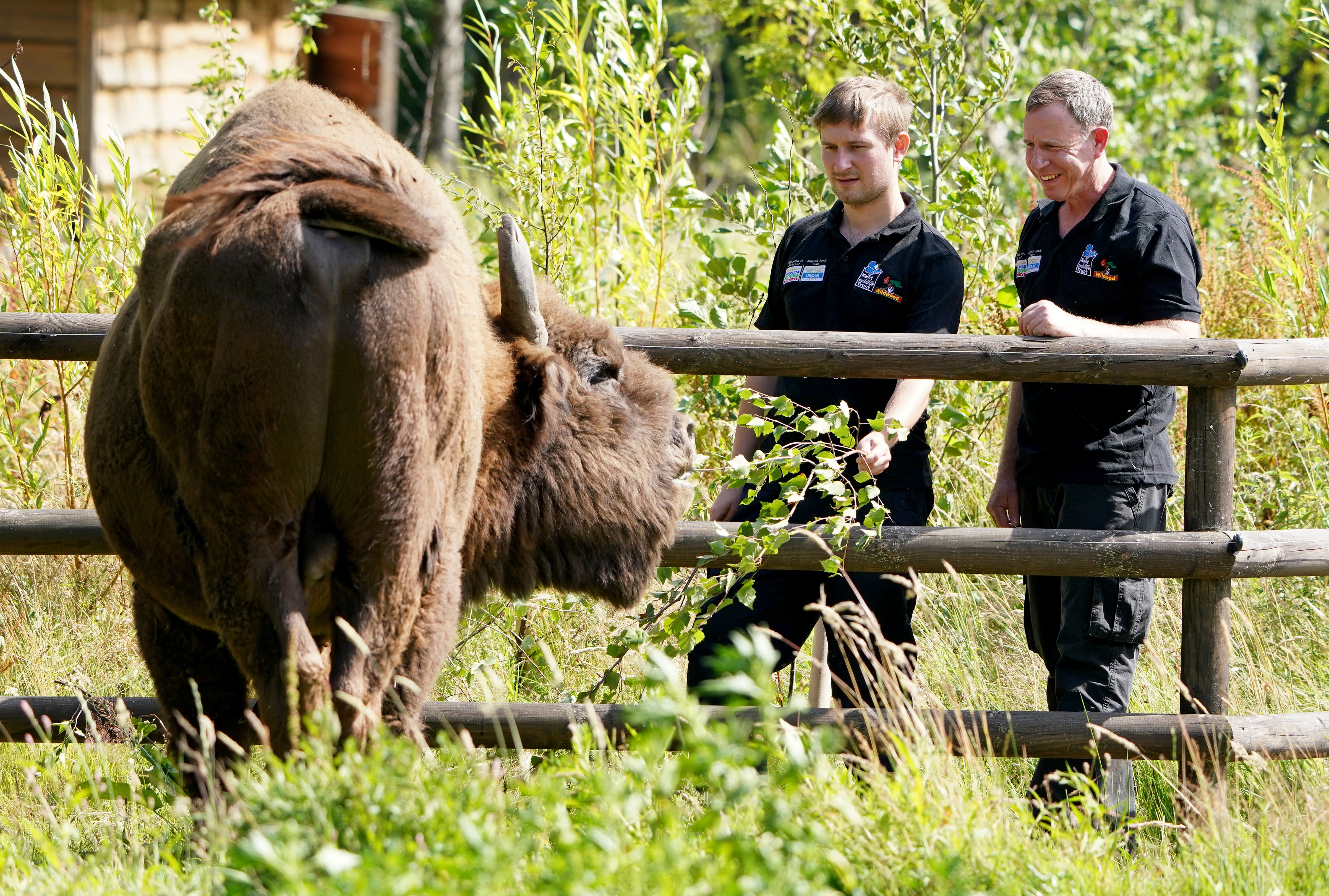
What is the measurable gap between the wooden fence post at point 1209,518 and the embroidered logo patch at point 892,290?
1.01 m

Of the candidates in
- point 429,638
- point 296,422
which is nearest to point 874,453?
point 429,638

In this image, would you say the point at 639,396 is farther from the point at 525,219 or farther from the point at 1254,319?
the point at 1254,319

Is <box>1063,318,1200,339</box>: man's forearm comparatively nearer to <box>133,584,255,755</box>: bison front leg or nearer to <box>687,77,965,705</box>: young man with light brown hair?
<box>687,77,965,705</box>: young man with light brown hair

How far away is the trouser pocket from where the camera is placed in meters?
4.10

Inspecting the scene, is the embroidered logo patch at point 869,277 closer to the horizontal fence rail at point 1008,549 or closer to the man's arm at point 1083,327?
the man's arm at point 1083,327

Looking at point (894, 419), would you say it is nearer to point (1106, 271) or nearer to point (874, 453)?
point (874, 453)

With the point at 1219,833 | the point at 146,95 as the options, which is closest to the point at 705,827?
the point at 1219,833

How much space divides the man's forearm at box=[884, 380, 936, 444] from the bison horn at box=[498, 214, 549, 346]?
1.21 metres

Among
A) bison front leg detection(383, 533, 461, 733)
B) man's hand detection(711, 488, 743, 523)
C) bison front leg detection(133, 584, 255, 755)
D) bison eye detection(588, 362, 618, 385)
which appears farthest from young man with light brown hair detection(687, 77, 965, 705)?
bison front leg detection(133, 584, 255, 755)

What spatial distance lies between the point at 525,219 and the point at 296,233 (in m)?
3.39

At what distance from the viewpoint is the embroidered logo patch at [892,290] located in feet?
14.0

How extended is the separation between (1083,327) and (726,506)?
Answer: 1.43m

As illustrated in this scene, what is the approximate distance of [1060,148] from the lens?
13.5ft

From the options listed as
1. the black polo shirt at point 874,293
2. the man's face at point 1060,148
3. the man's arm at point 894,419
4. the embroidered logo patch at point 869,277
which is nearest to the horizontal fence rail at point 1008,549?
the man's arm at point 894,419
